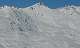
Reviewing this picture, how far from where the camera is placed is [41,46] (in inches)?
53.2

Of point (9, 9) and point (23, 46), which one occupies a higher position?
point (9, 9)

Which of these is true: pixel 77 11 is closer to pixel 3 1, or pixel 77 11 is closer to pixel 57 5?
pixel 57 5

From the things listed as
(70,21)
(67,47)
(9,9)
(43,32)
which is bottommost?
(67,47)

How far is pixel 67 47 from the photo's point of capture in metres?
1.36

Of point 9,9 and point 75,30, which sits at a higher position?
point 9,9

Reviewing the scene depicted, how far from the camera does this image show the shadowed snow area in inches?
52.9

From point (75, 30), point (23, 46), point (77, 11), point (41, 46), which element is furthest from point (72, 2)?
point (23, 46)

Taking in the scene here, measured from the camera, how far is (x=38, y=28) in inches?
53.9

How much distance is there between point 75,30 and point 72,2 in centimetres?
28

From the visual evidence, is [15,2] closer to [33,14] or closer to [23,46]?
[33,14]

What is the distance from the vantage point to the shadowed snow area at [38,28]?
52.9 inches

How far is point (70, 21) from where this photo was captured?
137 cm

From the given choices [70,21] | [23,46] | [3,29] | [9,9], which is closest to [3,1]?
[9,9]

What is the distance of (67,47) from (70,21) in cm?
25
